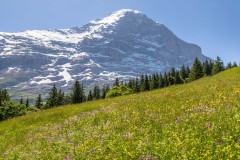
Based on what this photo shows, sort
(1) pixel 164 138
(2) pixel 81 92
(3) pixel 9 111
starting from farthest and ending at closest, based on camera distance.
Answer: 1. (2) pixel 81 92
2. (3) pixel 9 111
3. (1) pixel 164 138

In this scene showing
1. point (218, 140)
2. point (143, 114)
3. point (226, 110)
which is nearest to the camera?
point (218, 140)

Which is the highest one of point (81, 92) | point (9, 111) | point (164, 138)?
point (81, 92)

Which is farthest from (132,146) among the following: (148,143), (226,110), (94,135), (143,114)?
(143,114)

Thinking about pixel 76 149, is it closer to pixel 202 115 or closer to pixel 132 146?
pixel 132 146

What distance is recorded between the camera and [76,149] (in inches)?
459

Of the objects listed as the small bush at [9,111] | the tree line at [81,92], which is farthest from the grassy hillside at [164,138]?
the tree line at [81,92]

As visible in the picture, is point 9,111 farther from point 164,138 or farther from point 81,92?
point 81,92

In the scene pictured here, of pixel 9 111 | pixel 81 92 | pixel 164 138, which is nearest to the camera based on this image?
pixel 164 138

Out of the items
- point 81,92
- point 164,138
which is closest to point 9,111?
point 164,138

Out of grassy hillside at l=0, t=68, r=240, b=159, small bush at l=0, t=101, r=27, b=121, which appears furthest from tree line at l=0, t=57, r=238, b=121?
grassy hillside at l=0, t=68, r=240, b=159

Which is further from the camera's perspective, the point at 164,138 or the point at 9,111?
the point at 9,111

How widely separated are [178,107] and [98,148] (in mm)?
7549

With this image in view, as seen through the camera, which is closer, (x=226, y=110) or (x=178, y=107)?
(x=226, y=110)

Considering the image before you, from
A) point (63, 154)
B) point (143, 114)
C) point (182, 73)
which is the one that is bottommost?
point (63, 154)
